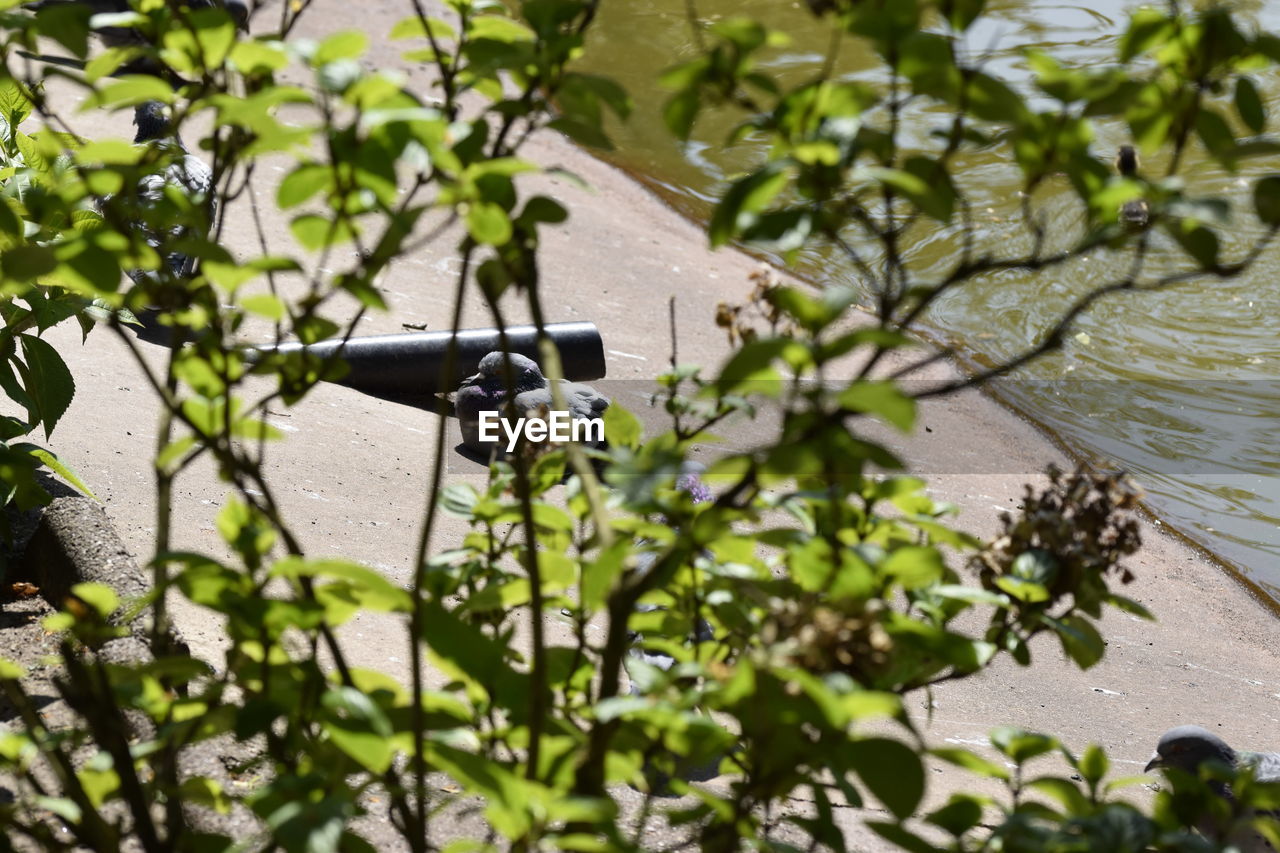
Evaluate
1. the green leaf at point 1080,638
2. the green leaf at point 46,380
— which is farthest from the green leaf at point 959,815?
the green leaf at point 46,380

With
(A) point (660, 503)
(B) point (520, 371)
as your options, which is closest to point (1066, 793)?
(A) point (660, 503)

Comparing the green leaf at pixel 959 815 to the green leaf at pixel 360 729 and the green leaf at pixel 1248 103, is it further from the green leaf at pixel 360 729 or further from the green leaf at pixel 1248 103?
the green leaf at pixel 1248 103

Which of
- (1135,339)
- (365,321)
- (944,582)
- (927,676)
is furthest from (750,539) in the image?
(1135,339)

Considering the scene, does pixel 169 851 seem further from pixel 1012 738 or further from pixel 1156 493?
pixel 1156 493

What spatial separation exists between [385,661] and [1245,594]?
439 centimetres

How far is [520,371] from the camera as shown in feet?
17.2

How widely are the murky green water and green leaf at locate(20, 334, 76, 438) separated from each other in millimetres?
4184

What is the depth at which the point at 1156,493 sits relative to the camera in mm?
6617

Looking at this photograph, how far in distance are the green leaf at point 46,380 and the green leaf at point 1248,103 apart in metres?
2.30

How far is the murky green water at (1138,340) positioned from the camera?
6.66 meters

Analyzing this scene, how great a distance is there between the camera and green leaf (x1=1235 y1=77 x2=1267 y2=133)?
121cm

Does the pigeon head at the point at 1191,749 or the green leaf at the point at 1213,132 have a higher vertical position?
the green leaf at the point at 1213,132

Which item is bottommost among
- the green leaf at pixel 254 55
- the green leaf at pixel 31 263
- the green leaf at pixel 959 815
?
the green leaf at pixel 959 815

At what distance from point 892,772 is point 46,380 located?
2247mm
